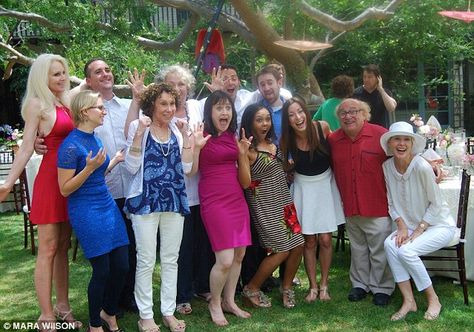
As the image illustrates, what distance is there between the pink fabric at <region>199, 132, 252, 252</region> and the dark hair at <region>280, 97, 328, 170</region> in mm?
463

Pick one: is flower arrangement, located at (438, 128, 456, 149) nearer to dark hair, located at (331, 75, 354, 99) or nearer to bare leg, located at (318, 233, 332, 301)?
dark hair, located at (331, 75, 354, 99)

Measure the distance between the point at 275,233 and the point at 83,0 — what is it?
637 cm

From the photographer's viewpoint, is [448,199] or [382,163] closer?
[382,163]

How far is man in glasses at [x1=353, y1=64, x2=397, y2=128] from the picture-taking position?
5.66 meters

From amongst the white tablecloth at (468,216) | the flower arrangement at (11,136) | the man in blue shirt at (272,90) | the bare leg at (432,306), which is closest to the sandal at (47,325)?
the man in blue shirt at (272,90)

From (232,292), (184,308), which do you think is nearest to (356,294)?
(232,292)

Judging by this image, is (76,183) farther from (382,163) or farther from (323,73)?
(323,73)

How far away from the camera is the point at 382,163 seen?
4.16 metres

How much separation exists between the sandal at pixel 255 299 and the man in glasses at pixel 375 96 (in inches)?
97.0

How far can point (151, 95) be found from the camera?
3.53 meters

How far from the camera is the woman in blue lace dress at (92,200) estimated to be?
320cm

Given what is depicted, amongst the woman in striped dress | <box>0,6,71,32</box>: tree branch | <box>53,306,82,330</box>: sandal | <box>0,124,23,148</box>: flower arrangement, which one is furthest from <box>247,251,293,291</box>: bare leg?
<box>0,6,71,32</box>: tree branch

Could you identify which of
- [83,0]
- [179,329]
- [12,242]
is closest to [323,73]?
[83,0]

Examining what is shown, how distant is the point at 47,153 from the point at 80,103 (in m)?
0.40
